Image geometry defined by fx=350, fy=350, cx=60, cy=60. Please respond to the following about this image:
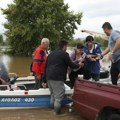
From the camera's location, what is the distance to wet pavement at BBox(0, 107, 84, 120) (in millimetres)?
7312

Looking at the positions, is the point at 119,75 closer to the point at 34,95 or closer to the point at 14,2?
the point at 34,95

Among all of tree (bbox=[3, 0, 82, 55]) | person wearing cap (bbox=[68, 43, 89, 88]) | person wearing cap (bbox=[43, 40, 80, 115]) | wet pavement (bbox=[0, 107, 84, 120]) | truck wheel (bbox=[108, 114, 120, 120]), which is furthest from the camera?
tree (bbox=[3, 0, 82, 55])

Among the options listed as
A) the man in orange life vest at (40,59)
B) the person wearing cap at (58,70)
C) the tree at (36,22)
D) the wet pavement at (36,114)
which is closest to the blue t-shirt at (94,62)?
the person wearing cap at (58,70)

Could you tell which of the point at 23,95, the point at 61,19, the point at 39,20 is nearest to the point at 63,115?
the point at 23,95

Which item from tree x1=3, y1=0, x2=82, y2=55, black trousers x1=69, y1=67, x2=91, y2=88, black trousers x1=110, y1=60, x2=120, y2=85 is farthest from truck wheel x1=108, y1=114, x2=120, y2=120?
tree x1=3, y1=0, x2=82, y2=55

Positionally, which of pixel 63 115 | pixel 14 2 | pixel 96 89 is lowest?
pixel 63 115

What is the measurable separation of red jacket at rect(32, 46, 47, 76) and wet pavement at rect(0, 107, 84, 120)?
915mm

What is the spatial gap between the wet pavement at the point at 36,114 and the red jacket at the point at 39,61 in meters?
0.91

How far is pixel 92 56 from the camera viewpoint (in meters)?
7.91

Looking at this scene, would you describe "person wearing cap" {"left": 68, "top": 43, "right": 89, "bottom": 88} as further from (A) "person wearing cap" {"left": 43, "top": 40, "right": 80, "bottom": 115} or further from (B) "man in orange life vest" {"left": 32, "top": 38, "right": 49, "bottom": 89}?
(B) "man in orange life vest" {"left": 32, "top": 38, "right": 49, "bottom": 89}

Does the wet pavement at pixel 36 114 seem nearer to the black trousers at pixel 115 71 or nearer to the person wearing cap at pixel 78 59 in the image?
the person wearing cap at pixel 78 59

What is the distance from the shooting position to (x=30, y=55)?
44750mm

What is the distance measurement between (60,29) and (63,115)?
36.2m

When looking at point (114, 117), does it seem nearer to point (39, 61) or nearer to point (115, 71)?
point (115, 71)
